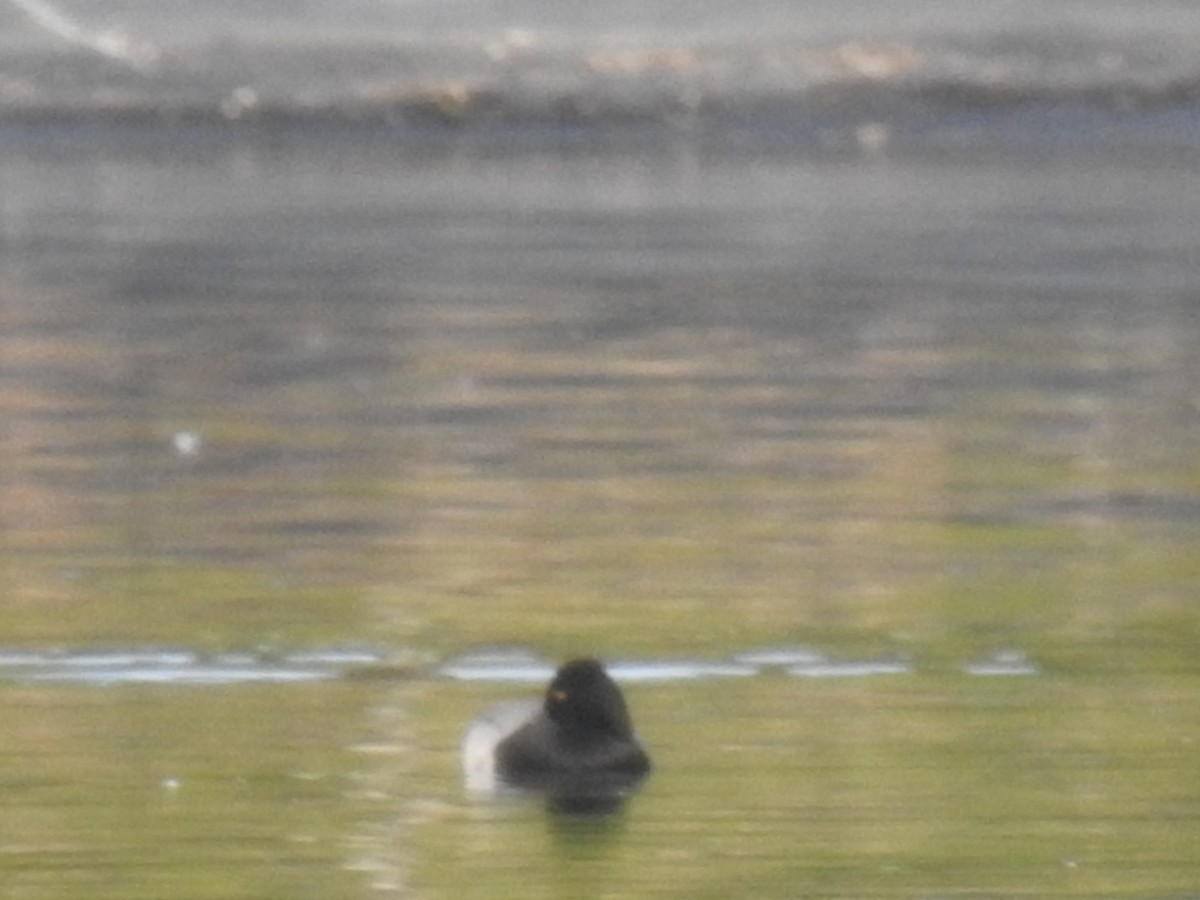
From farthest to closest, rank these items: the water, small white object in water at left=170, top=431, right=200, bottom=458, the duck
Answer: small white object in water at left=170, top=431, right=200, bottom=458, the duck, the water

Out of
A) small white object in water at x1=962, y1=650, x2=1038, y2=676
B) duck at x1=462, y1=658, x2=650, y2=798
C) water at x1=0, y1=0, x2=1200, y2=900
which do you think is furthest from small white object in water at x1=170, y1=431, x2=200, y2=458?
duck at x1=462, y1=658, x2=650, y2=798

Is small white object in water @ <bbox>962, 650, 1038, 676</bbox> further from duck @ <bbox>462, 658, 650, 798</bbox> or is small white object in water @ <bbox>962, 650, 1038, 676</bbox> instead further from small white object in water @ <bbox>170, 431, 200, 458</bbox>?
small white object in water @ <bbox>170, 431, 200, 458</bbox>

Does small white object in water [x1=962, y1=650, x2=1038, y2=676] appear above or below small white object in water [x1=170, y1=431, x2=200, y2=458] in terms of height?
below

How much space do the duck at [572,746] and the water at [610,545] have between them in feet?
0.33

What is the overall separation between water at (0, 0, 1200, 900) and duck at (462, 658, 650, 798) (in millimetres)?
99

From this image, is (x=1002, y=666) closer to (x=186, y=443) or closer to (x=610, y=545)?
(x=610, y=545)

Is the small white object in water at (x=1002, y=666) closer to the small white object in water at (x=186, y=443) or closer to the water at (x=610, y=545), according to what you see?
the water at (x=610, y=545)

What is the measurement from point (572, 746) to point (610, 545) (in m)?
4.30

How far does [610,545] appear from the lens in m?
15.1

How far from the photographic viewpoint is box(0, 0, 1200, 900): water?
10.4 m

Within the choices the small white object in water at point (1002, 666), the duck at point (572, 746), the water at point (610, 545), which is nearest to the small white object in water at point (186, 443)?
the water at point (610, 545)

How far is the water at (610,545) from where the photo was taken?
1037 cm

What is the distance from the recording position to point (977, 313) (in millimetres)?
27156

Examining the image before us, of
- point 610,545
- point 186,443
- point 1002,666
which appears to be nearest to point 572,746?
point 1002,666
